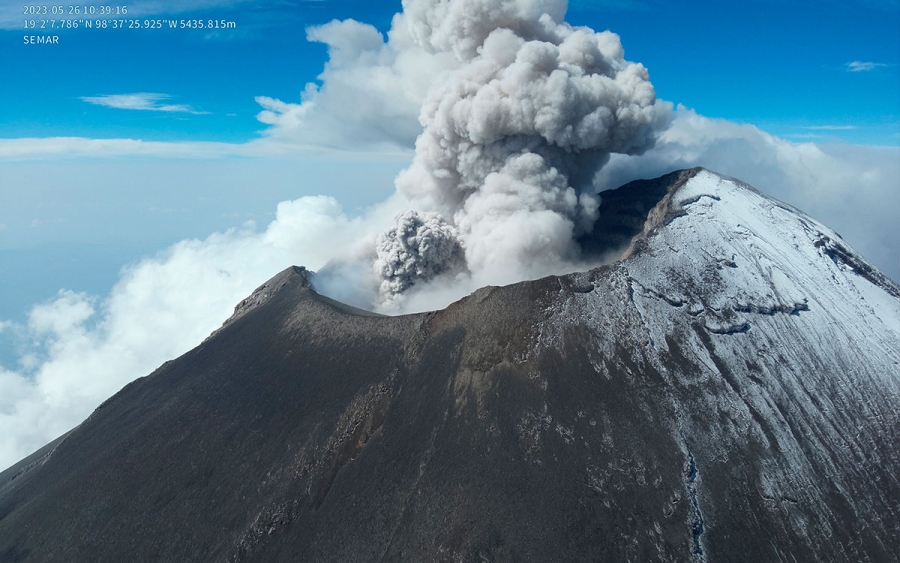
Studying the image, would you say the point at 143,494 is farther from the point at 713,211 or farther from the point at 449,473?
the point at 713,211

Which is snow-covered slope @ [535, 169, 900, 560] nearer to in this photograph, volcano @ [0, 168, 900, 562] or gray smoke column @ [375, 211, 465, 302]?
volcano @ [0, 168, 900, 562]

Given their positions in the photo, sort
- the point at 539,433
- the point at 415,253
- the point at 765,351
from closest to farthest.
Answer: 1. the point at 539,433
2. the point at 765,351
3. the point at 415,253

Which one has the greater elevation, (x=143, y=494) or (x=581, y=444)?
(x=581, y=444)

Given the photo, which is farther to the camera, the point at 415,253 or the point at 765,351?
the point at 415,253

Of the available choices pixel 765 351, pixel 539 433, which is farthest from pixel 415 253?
pixel 765 351

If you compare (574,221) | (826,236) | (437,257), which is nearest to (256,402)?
(437,257)

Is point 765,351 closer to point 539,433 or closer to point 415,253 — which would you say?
point 539,433
